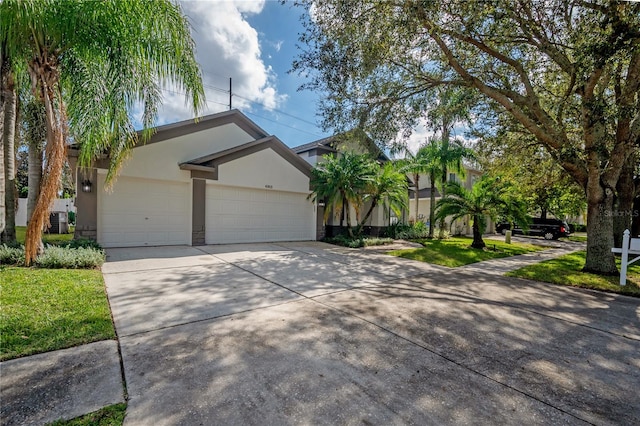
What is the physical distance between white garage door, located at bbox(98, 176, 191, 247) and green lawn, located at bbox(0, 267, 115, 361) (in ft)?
13.4

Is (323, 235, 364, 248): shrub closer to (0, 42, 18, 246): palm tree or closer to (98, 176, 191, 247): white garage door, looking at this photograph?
(98, 176, 191, 247): white garage door

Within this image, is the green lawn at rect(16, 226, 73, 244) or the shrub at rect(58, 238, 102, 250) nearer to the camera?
the shrub at rect(58, 238, 102, 250)

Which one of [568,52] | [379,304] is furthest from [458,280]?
[568,52]

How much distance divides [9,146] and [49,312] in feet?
19.2

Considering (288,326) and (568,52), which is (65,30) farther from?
(568,52)

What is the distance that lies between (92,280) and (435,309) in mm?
6179

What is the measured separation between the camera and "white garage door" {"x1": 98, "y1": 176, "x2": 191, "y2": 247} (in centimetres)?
972

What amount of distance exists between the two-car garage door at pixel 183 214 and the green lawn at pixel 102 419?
912 centimetres

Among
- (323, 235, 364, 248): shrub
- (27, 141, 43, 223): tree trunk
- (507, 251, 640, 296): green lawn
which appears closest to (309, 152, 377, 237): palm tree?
(323, 235, 364, 248): shrub

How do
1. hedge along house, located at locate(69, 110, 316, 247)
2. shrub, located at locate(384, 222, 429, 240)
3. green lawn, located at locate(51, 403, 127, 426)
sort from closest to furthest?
green lawn, located at locate(51, 403, 127, 426)
hedge along house, located at locate(69, 110, 316, 247)
shrub, located at locate(384, 222, 429, 240)

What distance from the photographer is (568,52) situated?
27.3ft

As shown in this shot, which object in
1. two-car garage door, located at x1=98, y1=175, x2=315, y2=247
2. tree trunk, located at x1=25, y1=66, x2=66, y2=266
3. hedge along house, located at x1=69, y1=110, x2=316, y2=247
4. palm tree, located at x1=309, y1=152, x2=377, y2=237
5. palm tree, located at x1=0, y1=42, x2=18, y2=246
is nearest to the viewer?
palm tree, located at x1=0, y1=42, x2=18, y2=246

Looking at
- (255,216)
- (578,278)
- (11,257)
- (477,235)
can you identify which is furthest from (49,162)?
(477,235)

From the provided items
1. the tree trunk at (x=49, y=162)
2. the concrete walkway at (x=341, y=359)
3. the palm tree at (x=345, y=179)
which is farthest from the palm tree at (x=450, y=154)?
the tree trunk at (x=49, y=162)
